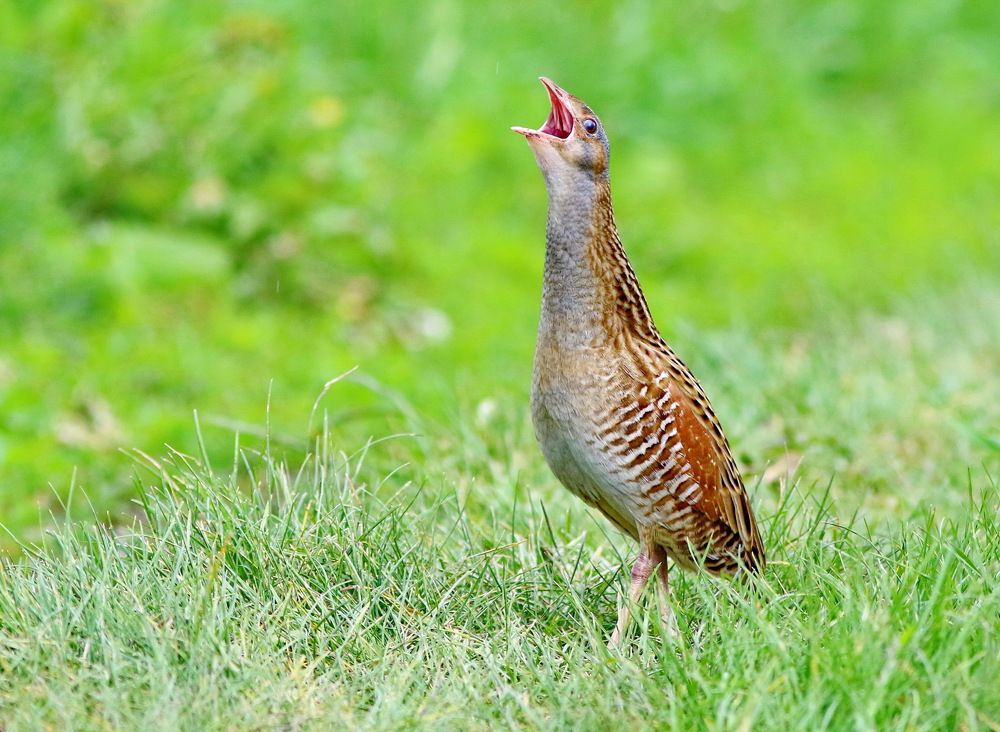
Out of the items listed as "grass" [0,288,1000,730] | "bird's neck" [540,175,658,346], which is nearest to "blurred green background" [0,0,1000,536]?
"grass" [0,288,1000,730]

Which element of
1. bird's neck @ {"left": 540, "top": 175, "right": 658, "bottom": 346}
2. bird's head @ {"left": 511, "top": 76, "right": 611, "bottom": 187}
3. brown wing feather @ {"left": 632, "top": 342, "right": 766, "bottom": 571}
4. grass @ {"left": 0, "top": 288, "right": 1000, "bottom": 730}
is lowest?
grass @ {"left": 0, "top": 288, "right": 1000, "bottom": 730}

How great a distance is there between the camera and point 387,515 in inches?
159

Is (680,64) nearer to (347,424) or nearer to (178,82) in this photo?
(178,82)

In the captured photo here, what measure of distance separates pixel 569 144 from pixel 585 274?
13.3 inches

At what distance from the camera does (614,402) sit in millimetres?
3840

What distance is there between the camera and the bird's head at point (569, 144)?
3.97 metres

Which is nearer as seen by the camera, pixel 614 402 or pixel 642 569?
pixel 614 402

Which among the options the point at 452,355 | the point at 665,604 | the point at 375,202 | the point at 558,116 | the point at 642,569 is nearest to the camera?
the point at 665,604

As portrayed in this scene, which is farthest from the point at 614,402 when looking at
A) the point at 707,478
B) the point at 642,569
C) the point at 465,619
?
the point at 465,619

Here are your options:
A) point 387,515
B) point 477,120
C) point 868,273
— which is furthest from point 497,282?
point 387,515

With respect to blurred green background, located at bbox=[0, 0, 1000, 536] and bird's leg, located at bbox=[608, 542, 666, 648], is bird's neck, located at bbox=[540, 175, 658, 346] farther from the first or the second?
blurred green background, located at bbox=[0, 0, 1000, 536]

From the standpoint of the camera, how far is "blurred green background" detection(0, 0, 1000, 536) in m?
6.55

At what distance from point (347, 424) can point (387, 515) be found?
1.99m

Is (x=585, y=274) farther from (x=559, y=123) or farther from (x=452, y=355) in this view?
(x=452, y=355)
